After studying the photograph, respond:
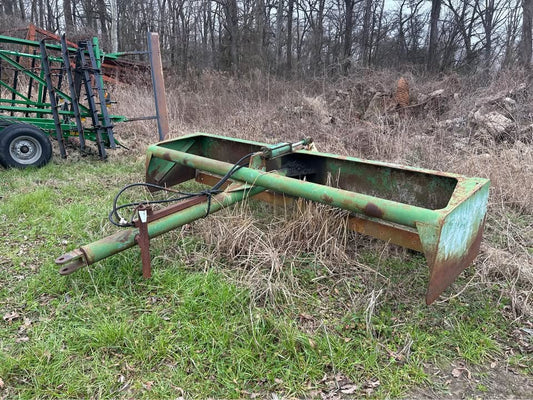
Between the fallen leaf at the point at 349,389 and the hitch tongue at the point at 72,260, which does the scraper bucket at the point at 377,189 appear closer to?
the fallen leaf at the point at 349,389

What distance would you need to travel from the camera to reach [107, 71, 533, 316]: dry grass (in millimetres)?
2805

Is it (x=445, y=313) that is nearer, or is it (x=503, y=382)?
(x=503, y=382)

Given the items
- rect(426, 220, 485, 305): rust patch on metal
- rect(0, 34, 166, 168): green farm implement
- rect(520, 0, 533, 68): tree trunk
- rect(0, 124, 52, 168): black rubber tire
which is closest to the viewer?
rect(426, 220, 485, 305): rust patch on metal

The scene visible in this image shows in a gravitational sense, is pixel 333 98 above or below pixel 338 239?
above

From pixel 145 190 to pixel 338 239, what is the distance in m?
2.26

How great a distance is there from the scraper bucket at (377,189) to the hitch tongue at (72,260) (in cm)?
116

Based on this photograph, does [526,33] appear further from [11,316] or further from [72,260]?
[11,316]

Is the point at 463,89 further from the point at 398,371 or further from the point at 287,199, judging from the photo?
the point at 398,371

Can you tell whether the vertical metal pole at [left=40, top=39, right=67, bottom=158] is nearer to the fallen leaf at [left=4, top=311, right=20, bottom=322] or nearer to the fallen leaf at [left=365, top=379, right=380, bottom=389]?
the fallen leaf at [left=4, top=311, right=20, bottom=322]

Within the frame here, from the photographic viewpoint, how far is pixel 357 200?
225cm

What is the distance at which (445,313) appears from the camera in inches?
93.7

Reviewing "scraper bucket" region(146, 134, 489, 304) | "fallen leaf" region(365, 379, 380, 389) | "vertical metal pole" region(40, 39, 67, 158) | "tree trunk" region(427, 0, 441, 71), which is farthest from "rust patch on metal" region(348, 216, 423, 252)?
"tree trunk" region(427, 0, 441, 71)

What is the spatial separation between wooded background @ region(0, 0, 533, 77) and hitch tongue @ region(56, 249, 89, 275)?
14846 mm

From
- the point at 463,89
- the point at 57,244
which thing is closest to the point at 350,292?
the point at 57,244
